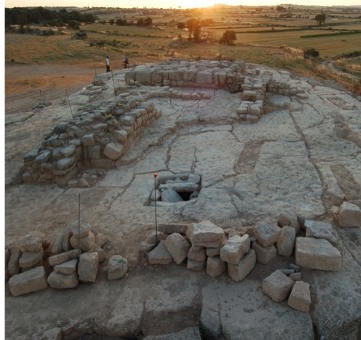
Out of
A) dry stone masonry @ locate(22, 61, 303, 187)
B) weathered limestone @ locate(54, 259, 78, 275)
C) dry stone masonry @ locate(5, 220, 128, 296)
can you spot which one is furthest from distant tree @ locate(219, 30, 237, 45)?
weathered limestone @ locate(54, 259, 78, 275)

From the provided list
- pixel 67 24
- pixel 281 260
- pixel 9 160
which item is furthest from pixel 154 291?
pixel 67 24

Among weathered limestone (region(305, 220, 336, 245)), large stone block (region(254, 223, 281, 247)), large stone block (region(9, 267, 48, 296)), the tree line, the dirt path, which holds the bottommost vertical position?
the dirt path

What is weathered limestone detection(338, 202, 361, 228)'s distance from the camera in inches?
173

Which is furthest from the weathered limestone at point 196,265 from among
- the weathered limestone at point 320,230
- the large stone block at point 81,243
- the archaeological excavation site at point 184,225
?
the weathered limestone at point 320,230

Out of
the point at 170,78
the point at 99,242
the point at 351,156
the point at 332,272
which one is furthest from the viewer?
the point at 170,78

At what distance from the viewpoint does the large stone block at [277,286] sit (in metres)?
3.46

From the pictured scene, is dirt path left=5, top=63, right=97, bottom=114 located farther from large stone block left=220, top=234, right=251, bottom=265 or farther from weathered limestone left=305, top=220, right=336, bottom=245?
weathered limestone left=305, top=220, right=336, bottom=245

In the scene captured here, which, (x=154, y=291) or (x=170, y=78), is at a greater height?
(x=170, y=78)

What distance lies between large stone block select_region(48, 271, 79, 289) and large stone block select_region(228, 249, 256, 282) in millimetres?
1584

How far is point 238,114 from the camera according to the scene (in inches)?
329

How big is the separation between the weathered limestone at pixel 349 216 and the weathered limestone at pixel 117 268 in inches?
104

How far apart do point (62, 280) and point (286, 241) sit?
7.80 feet

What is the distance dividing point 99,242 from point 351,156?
15.1 ft

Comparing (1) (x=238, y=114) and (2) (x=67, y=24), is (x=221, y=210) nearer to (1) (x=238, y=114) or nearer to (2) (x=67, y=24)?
(1) (x=238, y=114)
